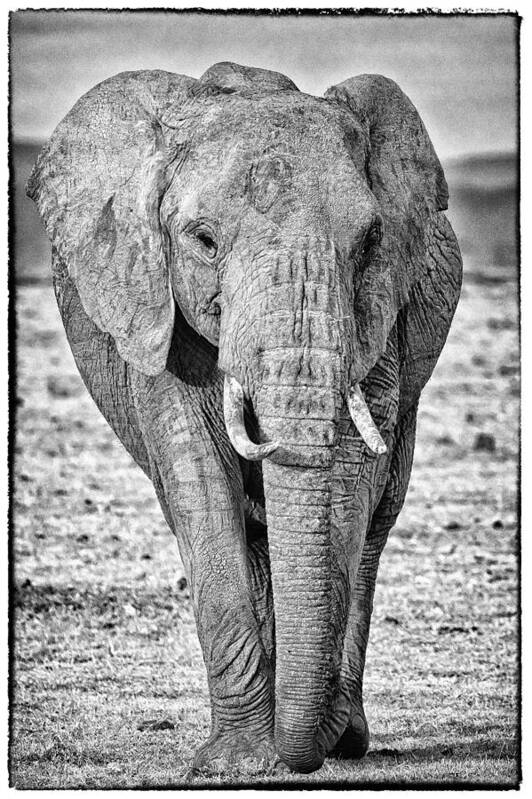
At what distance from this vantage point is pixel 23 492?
14570 mm

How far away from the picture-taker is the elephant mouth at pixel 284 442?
6691mm

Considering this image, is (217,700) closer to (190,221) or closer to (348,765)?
(348,765)

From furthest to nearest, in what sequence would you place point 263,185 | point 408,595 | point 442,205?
point 408,595 → point 442,205 → point 263,185

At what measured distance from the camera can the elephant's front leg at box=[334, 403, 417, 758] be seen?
8422 millimetres

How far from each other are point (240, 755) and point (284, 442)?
1467mm

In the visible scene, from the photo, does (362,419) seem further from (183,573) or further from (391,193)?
(183,573)

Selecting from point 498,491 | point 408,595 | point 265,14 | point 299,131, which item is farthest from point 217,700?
point 498,491

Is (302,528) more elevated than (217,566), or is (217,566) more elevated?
(302,528)

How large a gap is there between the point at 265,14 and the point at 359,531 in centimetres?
244

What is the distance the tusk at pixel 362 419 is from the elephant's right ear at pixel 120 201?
2.74 feet

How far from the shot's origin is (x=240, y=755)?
740 cm

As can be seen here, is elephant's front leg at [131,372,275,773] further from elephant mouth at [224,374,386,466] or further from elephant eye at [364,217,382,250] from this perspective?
elephant eye at [364,217,382,250]

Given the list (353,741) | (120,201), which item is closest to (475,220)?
(353,741)

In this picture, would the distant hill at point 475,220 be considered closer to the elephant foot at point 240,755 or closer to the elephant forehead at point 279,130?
the elephant forehead at point 279,130
